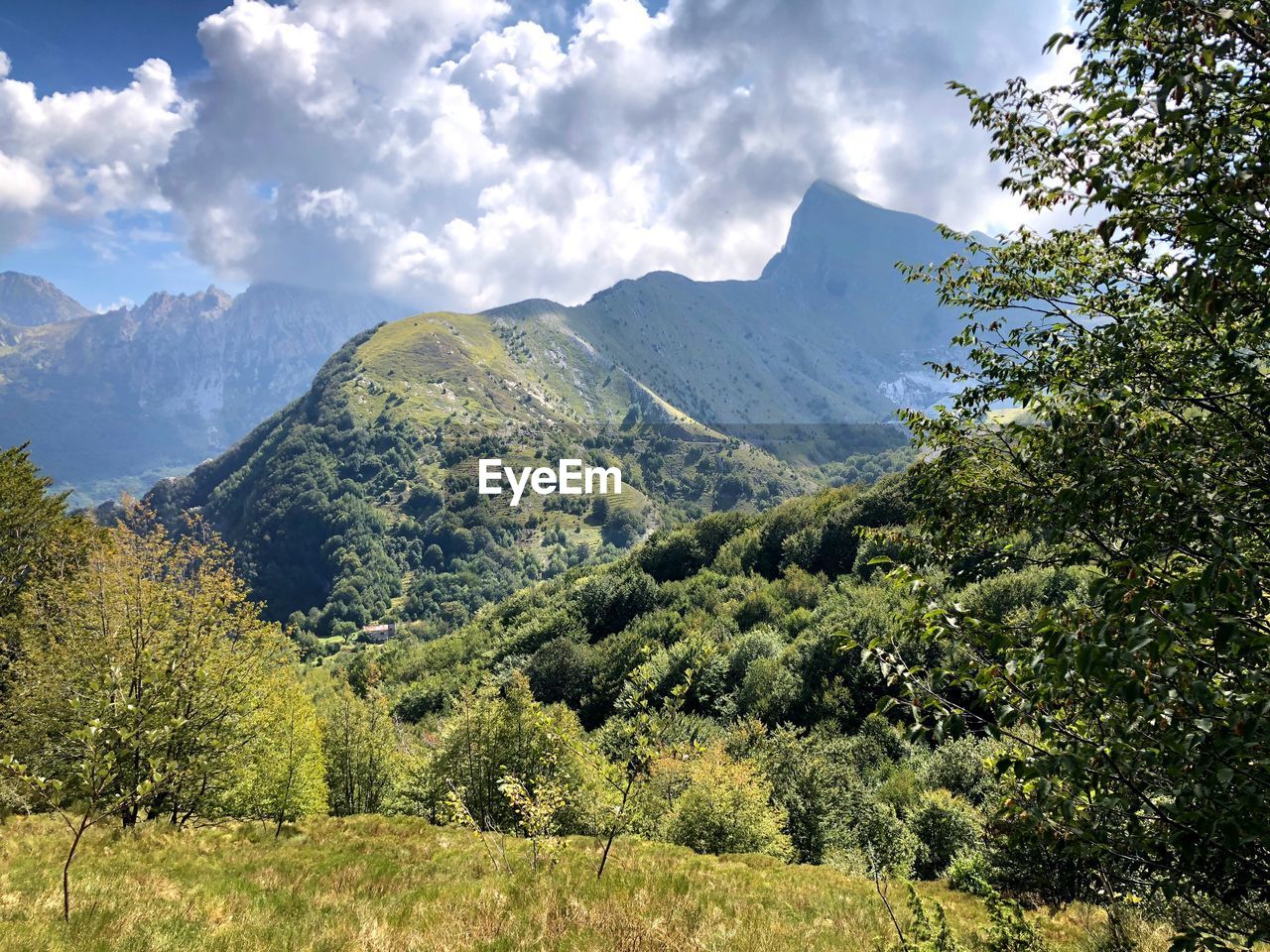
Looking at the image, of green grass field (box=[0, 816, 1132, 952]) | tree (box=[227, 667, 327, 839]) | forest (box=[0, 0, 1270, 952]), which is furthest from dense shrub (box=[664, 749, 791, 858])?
tree (box=[227, 667, 327, 839])

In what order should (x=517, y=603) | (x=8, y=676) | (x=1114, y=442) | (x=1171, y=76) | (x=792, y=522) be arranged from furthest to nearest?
(x=517, y=603) → (x=792, y=522) → (x=8, y=676) → (x=1114, y=442) → (x=1171, y=76)

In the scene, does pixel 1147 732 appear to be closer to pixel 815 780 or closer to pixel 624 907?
pixel 624 907

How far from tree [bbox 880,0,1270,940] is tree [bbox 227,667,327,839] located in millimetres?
28256

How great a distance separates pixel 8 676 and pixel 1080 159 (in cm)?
4850

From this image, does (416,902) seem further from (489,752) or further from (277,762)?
(489,752)

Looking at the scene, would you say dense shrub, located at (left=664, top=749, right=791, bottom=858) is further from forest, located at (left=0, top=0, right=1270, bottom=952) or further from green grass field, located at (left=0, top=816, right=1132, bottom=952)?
green grass field, located at (left=0, top=816, right=1132, bottom=952)

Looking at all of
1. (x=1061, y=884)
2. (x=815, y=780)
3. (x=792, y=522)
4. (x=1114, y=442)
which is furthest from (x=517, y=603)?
(x=1114, y=442)

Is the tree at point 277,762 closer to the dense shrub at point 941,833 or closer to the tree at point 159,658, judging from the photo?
the tree at point 159,658

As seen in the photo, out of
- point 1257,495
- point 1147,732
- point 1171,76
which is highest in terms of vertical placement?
point 1171,76

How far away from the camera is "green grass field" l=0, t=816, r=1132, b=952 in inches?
337

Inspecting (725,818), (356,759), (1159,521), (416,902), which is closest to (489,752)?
(356,759)

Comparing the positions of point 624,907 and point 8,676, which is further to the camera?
point 8,676

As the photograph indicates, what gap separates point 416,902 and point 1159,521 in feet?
39.6

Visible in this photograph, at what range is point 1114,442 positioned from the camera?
5.54 m
